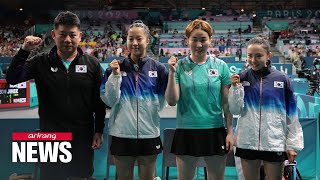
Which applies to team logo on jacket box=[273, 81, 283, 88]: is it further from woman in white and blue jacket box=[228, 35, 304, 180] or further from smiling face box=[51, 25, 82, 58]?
smiling face box=[51, 25, 82, 58]

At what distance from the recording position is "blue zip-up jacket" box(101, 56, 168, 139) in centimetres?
298

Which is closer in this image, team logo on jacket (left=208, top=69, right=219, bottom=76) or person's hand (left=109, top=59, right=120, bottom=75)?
person's hand (left=109, top=59, right=120, bottom=75)

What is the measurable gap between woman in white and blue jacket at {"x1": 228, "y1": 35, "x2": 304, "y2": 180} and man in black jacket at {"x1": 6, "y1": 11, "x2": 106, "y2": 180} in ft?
3.89

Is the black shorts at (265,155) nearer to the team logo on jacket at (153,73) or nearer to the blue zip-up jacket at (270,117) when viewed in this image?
the blue zip-up jacket at (270,117)

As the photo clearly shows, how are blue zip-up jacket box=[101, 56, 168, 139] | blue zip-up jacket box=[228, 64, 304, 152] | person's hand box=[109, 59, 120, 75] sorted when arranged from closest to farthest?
person's hand box=[109, 59, 120, 75] → blue zip-up jacket box=[101, 56, 168, 139] → blue zip-up jacket box=[228, 64, 304, 152]

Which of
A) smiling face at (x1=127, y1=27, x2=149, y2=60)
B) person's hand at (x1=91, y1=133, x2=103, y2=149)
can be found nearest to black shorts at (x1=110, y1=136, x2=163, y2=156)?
person's hand at (x1=91, y1=133, x2=103, y2=149)

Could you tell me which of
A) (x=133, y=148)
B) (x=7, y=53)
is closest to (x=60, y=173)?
(x=133, y=148)

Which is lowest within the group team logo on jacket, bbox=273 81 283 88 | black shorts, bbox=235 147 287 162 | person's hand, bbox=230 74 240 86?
black shorts, bbox=235 147 287 162

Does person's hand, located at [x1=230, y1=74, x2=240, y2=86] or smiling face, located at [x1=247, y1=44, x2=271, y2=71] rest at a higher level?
smiling face, located at [x1=247, y1=44, x2=271, y2=71]

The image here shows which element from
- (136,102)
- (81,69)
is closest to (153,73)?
(136,102)

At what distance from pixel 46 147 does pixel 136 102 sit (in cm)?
87

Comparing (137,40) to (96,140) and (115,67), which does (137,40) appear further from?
(96,140)

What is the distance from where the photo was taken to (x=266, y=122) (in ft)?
10.2

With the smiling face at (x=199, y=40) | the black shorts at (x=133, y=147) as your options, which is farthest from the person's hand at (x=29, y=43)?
the smiling face at (x=199, y=40)
